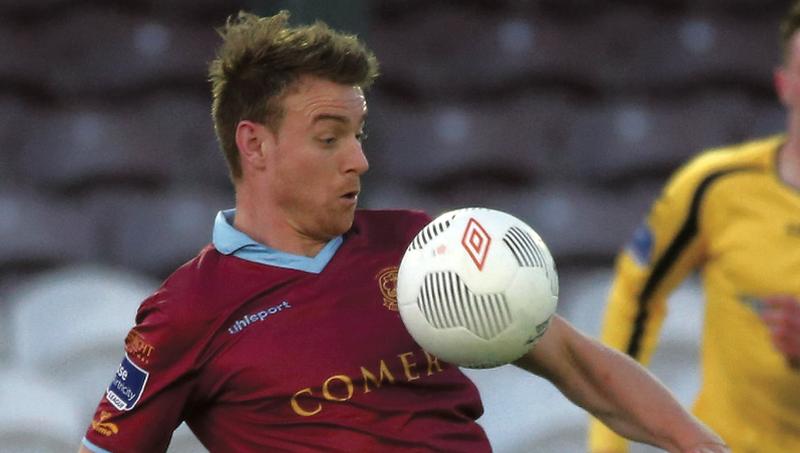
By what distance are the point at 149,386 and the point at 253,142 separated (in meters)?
0.48

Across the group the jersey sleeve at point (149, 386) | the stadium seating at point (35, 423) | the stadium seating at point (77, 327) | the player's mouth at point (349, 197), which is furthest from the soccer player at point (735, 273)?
the stadium seating at point (77, 327)

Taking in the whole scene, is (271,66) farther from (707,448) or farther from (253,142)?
(707,448)

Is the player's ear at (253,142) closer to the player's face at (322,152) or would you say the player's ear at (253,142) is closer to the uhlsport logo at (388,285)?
the player's face at (322,152)

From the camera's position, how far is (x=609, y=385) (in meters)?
3.01

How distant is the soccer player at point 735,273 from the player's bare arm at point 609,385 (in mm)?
943

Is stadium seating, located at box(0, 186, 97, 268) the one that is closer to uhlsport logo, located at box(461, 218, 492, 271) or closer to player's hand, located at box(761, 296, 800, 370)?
player's hand, located at box(761, 296, 800, 370)

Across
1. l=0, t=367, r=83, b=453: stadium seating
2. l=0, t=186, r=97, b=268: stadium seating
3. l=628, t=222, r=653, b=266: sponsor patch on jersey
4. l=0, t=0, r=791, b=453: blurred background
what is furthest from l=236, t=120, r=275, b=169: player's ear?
l=0, t=186, r=97, b=268: stadium seating

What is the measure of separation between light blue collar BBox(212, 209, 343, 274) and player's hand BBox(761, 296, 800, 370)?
1185 mm

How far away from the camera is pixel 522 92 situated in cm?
737

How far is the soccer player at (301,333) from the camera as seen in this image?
9.32 feet

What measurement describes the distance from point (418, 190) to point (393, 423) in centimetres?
418

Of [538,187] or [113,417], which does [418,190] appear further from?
[113,417]

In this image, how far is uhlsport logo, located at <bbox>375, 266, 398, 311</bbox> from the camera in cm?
293

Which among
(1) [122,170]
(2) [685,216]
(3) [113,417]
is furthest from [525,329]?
(1) [122,170]
